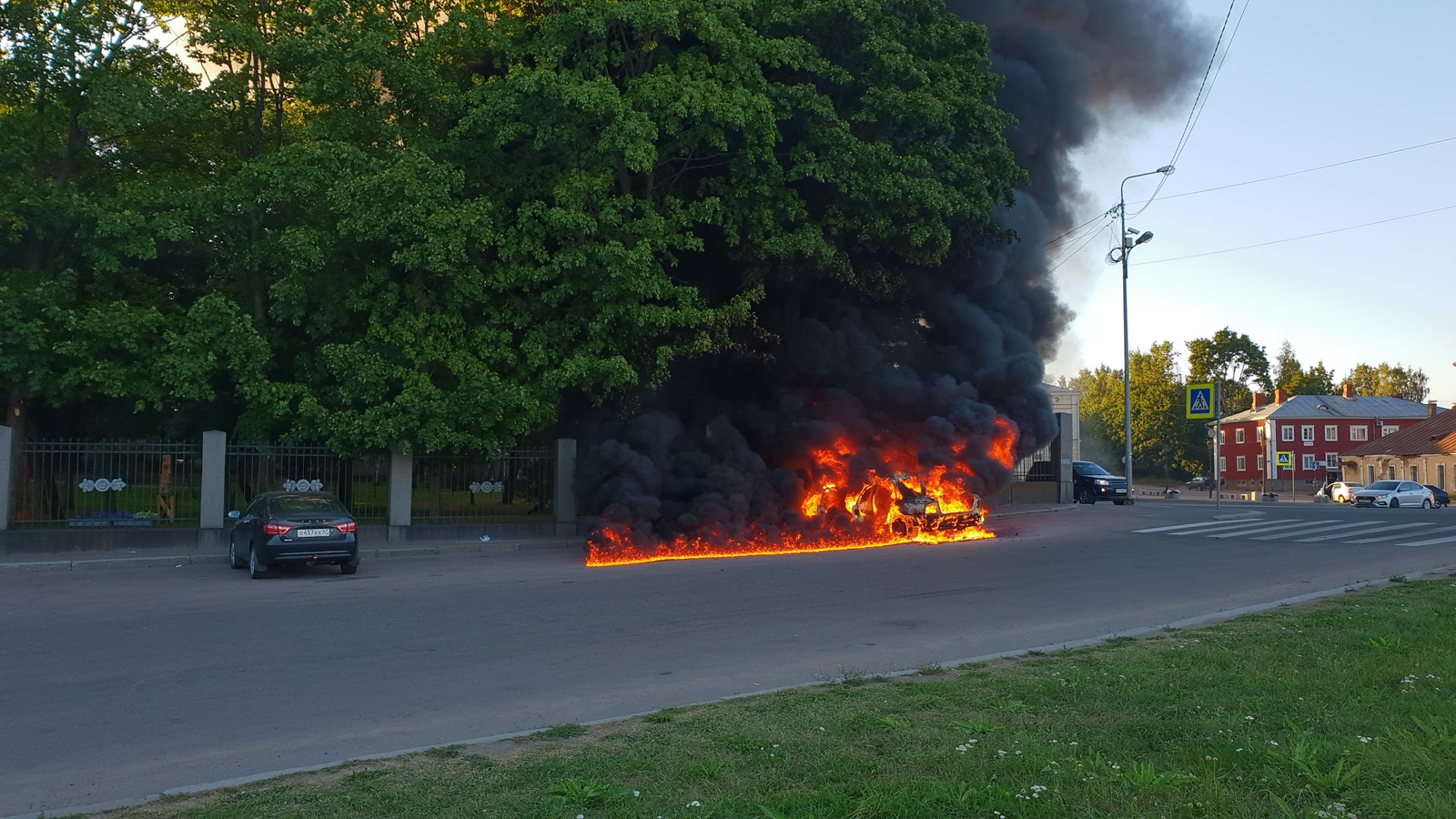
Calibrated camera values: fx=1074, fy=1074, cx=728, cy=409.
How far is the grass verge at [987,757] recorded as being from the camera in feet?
15.7

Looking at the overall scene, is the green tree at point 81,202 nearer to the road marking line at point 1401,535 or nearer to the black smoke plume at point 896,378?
the black smoke plume at point 896,378

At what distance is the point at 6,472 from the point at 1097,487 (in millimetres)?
35516

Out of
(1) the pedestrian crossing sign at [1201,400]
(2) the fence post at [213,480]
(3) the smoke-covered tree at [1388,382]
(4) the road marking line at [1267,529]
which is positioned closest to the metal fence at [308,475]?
(2) the fence post at [213,480]

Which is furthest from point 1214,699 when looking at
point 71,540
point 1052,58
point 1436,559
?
point 1052,58

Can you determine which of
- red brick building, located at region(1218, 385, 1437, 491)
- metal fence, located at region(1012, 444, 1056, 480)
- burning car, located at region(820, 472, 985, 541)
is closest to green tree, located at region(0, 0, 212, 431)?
burning car, located at region(820, 472, 985, 541)

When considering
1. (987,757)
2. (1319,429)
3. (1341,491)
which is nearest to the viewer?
(987,757)

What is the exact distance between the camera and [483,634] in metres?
11.0

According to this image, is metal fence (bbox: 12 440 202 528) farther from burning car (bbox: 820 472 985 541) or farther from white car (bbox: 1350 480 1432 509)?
white car (bbox: 1350 480 1432 509)

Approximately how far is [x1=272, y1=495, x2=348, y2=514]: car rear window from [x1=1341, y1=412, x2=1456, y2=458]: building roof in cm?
6787

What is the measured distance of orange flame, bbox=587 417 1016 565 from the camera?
901 inches

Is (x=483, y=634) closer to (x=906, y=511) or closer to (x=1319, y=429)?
(x=906, y=511)

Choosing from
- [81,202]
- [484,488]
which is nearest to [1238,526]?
[484,488]

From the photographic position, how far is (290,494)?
17.6 meters

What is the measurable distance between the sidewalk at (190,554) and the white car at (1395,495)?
135 feet
